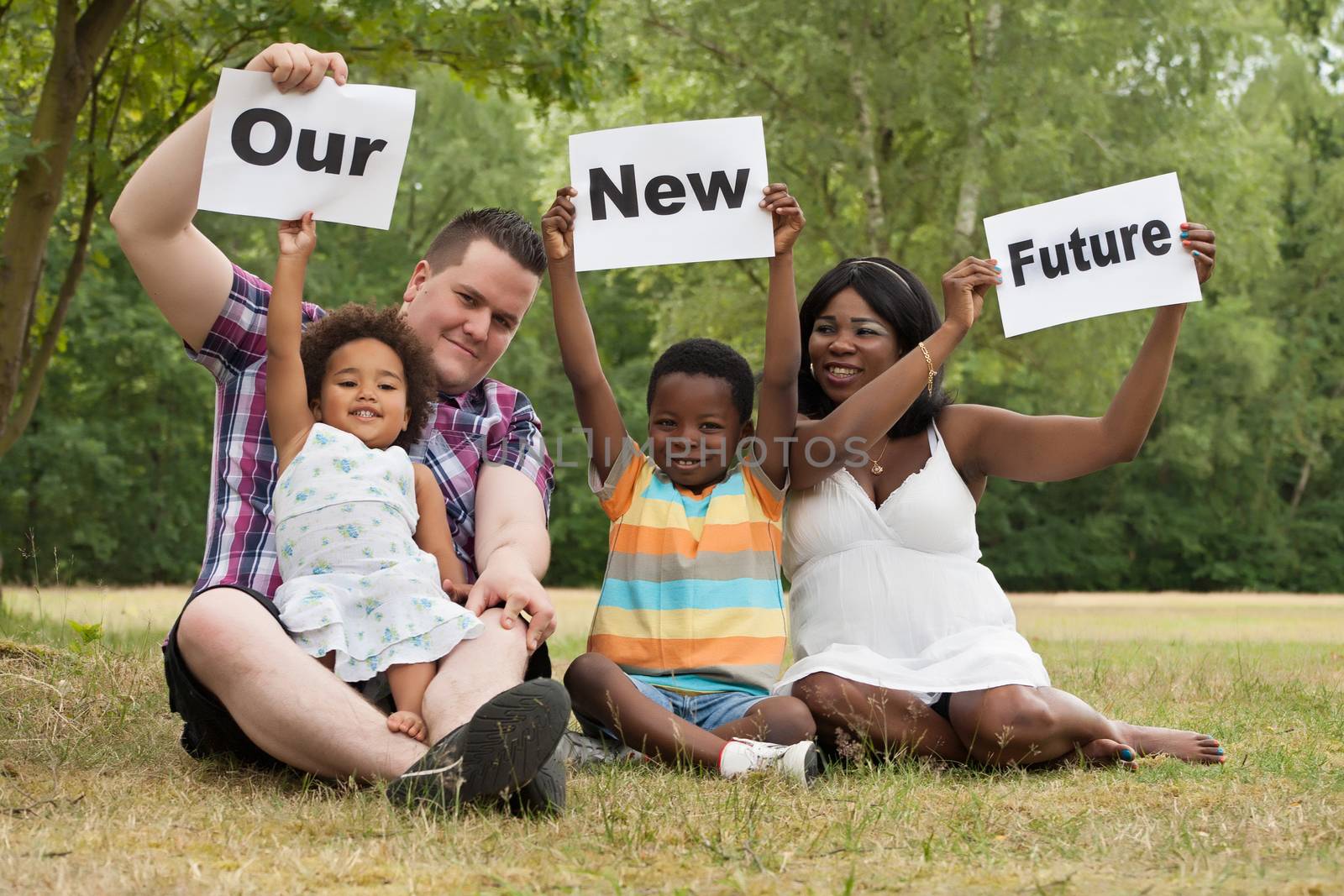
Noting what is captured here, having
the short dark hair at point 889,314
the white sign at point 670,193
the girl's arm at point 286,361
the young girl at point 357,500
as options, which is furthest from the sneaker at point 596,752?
the white sign at point 670,193

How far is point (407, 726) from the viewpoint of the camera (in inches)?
121

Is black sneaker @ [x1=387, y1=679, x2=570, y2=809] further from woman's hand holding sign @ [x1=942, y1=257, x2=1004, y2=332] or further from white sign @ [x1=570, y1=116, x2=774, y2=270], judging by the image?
woman's hand holding sign @ [x1=942, y1=257, x2=1004, y2=332]

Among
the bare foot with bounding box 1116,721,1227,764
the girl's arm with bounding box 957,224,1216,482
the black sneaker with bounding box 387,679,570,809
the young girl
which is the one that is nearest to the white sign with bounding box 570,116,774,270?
the young girl

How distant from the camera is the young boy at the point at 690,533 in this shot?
3.74m

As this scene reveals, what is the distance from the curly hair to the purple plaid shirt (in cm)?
12

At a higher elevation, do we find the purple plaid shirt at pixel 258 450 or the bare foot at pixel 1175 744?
the purple plaid shirt at pixel 258 450

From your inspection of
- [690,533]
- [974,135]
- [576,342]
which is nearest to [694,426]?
[690,533]

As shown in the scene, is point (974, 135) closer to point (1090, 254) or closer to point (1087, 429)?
point (1090, 254)

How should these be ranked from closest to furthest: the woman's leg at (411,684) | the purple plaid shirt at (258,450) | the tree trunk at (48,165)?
the woman's leg at (411,684) → the purple plaid shirt at (258,450) → the tree trunk at (48,165)

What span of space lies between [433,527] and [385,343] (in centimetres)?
51

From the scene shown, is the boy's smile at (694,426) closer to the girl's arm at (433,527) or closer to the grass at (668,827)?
the girl's arm at (433,527)

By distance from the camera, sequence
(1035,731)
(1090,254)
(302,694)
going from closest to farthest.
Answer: (302,694)
(1035,731)
(1090,254)

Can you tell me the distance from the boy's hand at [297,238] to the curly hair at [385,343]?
0.62ft

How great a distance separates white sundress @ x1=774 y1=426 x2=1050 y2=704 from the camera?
3840 mm
